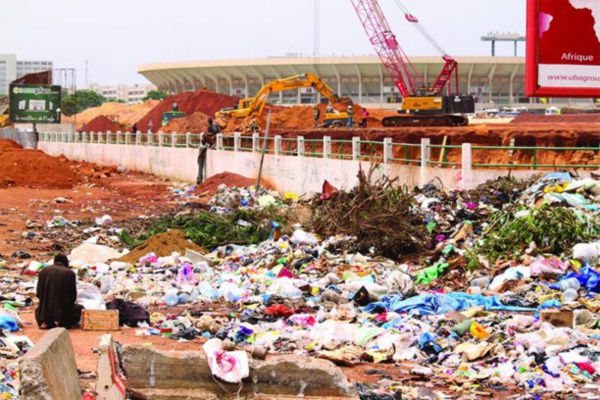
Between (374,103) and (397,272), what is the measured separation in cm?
8615

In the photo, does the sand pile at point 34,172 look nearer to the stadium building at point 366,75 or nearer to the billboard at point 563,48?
the billboard at point 563,48

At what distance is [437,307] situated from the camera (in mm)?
11156

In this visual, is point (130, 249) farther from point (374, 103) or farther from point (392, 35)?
point (374, 103)

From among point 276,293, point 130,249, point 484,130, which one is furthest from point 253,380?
point 484,130

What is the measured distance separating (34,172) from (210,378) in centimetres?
3108

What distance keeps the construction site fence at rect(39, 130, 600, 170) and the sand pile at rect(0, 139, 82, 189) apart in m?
4.42

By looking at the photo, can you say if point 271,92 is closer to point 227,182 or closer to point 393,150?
point 227,182

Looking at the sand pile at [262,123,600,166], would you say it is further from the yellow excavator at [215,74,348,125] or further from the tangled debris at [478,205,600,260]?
the yellow excavator at [215,74,348,125]

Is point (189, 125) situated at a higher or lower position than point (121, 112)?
lower

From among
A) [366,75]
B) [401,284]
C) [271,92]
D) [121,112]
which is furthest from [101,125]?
[401,284]

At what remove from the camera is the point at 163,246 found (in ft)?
52.5

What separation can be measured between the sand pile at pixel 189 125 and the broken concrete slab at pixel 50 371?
41489mm

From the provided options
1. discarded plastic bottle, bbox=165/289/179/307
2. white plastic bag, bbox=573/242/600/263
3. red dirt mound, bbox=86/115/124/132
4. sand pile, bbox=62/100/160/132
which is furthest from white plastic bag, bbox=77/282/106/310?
sand pile, bbox=62/100/160/132

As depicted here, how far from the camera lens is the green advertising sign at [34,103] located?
58.8 meters
